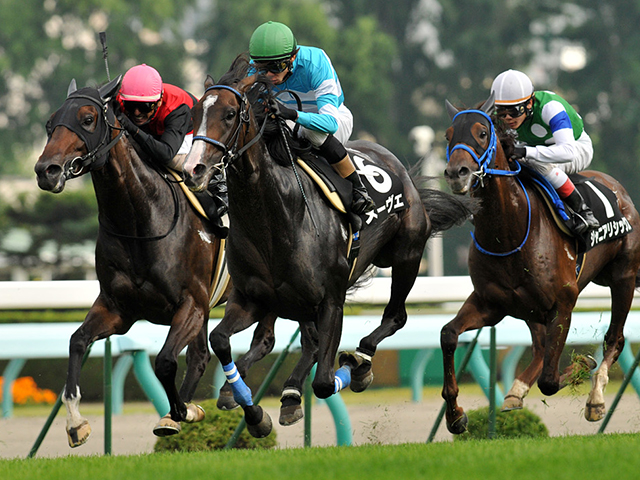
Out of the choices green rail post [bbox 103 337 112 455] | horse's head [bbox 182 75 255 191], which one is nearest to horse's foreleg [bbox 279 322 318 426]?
green rail post [bbox 103 337 112 455]

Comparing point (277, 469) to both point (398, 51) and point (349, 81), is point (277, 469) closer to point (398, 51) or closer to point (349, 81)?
point (349, 81)

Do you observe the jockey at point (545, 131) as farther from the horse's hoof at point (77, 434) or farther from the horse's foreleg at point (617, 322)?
the horse's hoof at point (77, 434)

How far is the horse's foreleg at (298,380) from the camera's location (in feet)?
16.6

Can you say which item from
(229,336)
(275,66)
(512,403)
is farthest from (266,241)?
(512,403)

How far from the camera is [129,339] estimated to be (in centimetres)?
623

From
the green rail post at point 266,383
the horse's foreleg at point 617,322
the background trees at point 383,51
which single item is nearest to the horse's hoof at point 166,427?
the green rail post at point 266,383

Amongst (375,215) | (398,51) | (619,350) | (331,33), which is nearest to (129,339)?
(375,215)

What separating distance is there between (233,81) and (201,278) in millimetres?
1228

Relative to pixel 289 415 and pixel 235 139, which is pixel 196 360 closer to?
pixel 289 415

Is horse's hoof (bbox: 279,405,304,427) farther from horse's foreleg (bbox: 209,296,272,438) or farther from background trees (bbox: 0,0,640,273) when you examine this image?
background trees (bbox: 0,0,640,273)

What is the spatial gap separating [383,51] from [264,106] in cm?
2163

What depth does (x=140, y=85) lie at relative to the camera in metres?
5.30

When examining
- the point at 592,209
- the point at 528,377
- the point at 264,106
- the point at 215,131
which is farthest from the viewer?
the point at 592,209

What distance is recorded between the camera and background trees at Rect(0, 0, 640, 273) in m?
25.3
